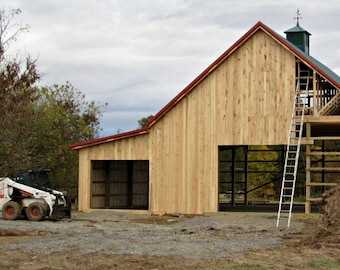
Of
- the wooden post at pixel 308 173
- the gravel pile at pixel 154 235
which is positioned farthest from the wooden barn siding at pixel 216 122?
the gravel pile at pixel 154 235

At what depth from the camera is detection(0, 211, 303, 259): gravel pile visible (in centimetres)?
1620

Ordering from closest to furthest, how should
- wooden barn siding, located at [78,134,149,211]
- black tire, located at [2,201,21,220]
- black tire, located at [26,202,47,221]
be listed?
black tire, located at [26,202,47,221] < black tire, located at [2,201,21,220] < wooden barn siding, located at [78,134,149,211]

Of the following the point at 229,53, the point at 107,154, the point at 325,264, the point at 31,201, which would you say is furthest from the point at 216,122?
the point at 325,264

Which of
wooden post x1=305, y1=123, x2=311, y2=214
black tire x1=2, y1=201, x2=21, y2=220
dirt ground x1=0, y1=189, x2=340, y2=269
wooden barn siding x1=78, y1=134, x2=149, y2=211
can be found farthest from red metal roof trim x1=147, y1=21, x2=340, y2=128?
black tire x1=2, y1=201, x2=21, y2=220

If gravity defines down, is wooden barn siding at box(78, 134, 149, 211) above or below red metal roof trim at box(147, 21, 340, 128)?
below

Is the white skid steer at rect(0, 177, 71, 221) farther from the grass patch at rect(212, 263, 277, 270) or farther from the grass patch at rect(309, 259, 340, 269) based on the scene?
the grass patch at rect(309, 259, 340, 269)

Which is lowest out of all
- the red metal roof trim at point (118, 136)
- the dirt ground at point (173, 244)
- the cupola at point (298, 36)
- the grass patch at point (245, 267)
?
the grass patch at point (245, 267)

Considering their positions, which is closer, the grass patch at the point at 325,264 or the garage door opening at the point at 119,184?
the grass patch at the point at 325,264

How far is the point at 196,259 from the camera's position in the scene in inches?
577

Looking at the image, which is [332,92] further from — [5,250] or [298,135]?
[5,250]

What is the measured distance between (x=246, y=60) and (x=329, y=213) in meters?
10.6

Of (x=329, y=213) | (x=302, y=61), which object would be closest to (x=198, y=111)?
(x=302, y=61)

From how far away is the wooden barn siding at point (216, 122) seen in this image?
27.2 m

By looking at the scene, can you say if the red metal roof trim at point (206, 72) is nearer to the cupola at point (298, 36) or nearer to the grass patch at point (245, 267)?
the cupola at point (298, 36)
